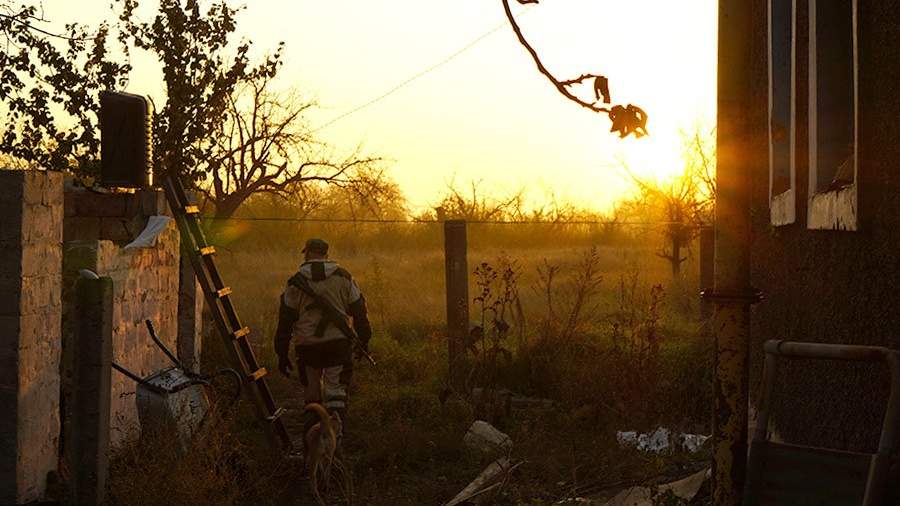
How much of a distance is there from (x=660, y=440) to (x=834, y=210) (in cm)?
524

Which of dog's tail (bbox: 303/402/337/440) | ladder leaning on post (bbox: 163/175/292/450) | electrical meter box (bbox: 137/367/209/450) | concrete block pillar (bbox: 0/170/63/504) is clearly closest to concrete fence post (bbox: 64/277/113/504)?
concrete block pillar (bbox: 0/170/63/504)

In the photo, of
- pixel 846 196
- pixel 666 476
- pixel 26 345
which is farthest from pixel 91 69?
pixel 846 196

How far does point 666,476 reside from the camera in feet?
26.8

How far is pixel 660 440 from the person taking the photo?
949 cm

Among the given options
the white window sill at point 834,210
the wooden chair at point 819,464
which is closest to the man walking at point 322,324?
the white window sill at point 834,210

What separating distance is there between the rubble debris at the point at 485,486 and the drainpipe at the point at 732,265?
3668 mm

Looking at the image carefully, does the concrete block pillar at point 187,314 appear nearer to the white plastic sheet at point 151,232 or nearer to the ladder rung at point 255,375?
the white plastic sheet at point 151,232

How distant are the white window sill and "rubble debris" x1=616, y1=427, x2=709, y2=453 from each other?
4200mm

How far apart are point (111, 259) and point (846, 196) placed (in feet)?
19.5

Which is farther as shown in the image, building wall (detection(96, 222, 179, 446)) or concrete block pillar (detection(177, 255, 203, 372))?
concrete block pillar (detection(177, 255, 203, 372))

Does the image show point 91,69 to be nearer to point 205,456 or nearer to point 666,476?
point 205,456

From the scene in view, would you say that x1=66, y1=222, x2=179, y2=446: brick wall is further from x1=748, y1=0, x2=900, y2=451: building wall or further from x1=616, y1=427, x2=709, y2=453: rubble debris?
x1=748, y1=0, x2=900, y2=451: building wall

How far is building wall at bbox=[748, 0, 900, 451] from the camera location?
151 inches

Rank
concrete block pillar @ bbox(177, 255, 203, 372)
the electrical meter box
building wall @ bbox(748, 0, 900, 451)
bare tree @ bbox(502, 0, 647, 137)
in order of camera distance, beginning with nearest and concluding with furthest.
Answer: bare tree @ bbox(502, 0, 647, 137)
building wall @ bbox(748, 0, 900, 451)
the electrical meter box
concrete block pillar @ bbox(177, 255, 203, 372)
